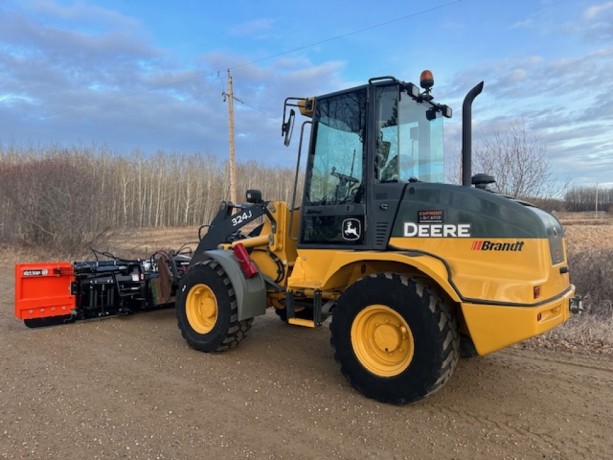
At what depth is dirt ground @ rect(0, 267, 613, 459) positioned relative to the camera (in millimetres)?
3381

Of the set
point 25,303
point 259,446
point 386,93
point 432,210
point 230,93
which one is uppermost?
point 230,93

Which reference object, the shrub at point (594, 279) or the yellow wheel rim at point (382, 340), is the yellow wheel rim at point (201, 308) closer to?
the yellow wheel rim at point (382, 340)

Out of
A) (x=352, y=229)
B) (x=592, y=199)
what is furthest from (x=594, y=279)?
(x=592, y=199)

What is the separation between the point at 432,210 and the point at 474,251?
499 mm

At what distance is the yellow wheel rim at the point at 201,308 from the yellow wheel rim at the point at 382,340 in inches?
80.7

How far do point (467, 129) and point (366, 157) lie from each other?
3.04ft

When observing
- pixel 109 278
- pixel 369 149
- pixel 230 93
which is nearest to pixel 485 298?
pixel 369 149

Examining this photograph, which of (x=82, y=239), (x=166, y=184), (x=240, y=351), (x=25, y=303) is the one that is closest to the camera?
(x=240, y=351)

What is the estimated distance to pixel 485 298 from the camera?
368cm

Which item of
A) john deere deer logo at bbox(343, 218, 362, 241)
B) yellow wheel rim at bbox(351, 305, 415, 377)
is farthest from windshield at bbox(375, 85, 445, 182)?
yellow wheel rim at bbox(351, 305, 415, 377)

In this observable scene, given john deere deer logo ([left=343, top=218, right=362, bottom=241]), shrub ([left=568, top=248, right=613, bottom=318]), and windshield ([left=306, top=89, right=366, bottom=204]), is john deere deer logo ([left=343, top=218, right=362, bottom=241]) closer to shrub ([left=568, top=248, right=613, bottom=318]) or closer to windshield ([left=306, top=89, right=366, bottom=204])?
windshield ([left=306, top=89, right=366, bottom=204])

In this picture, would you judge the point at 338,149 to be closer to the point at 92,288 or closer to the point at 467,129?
the point at 467,129

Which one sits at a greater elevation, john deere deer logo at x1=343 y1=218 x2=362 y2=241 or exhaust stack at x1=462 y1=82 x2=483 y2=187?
exhaust stack at x1=462 y1=82 x2=483 y2=187

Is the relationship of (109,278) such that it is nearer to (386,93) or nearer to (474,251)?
(386,93)
